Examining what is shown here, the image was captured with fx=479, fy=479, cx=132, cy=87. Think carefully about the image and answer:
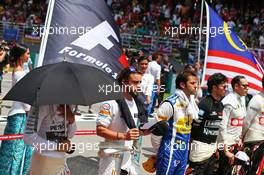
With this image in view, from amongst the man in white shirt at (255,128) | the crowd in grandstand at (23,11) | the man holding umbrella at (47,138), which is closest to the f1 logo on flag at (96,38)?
the man holding umbrella at (47,138)

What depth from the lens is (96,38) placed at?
5465 mm

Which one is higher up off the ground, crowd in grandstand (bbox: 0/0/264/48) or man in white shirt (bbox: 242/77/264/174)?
crowd in grandstand (bbox: 0/0/264/48)

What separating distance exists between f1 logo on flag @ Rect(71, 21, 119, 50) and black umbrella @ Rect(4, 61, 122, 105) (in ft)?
5.44

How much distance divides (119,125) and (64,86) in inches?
33.0

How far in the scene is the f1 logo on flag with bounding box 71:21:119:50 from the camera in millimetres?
5477

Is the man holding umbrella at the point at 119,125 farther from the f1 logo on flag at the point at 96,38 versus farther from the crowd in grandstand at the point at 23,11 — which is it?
the crowd in grandstand at the point at 23,11

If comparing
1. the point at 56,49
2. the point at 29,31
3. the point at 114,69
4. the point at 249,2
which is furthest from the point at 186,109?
the point at 249,2

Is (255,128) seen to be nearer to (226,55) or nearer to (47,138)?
(226,55)

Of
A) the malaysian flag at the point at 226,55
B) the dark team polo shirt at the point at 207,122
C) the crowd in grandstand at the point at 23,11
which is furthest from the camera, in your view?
the crowd in grandstand at the point at 23,11

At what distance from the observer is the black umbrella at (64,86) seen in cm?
353

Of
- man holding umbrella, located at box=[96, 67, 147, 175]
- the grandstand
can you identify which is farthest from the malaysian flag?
the grandstand

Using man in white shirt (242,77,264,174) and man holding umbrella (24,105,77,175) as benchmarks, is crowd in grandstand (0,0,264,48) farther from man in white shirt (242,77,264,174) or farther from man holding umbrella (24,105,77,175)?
man holding umbrella (24,105,77,175)

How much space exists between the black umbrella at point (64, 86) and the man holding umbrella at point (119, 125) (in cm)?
39

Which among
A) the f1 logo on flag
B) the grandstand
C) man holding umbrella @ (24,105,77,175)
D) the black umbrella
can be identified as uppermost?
the grandstand
